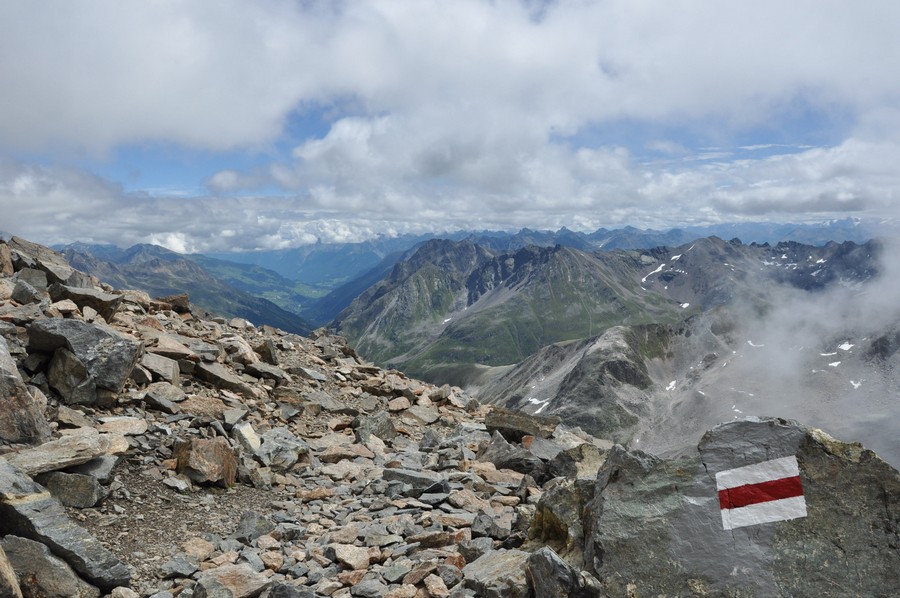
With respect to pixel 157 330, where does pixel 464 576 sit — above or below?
below

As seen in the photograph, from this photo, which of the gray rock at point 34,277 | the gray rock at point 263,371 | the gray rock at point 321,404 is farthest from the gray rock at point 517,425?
the gray rock at point 34,277

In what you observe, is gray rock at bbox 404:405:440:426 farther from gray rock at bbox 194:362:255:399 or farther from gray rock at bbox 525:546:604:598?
gray rock at bbox 525:546:604:598

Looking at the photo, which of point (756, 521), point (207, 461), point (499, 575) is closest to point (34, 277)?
point (207, 461)

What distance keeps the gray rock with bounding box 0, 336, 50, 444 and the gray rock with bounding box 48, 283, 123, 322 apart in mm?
10925

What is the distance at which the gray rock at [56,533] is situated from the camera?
33.3 ft

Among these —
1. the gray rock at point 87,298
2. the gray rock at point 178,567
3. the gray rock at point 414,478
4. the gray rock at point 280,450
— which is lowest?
the gray rock at point 414,478

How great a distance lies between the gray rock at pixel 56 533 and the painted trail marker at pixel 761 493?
1163 centimetres

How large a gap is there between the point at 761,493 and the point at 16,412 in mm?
16892

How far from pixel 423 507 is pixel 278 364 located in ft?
53.1

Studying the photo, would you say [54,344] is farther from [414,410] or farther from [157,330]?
[414,410]

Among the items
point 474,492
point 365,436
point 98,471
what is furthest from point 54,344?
point 474,492

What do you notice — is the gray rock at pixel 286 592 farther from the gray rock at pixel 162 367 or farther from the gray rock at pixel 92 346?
the gray rock at pixel 162 367

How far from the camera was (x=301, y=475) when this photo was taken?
18500mm

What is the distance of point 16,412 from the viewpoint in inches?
521
